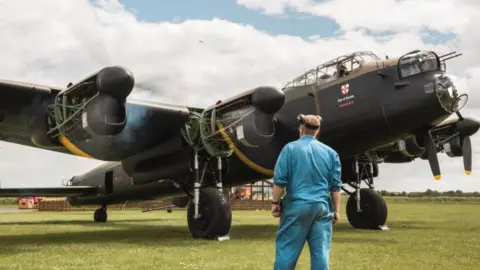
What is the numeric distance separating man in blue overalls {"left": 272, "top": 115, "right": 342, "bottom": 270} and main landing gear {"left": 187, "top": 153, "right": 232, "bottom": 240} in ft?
22.2

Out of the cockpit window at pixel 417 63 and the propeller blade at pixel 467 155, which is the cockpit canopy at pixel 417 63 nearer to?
the cockpit window at pixel 417 63

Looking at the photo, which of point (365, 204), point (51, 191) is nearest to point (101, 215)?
point (51, 191)

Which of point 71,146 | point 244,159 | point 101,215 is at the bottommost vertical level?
point 101,215

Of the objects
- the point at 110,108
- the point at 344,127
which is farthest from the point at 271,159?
the point at 110,108

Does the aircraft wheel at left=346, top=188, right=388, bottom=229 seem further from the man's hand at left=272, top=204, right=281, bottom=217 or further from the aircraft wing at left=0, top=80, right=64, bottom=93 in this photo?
the man's hand at left=272, top=204, right=281, bottom=217

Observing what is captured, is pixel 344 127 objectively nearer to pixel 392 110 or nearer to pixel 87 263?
pixel 392 110

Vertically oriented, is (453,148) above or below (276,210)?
above

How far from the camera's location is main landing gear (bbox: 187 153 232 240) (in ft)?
36.9

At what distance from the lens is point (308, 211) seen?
14.6ft

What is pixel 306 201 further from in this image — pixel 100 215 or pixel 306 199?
pixel 100 215

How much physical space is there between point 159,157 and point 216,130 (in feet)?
7.64

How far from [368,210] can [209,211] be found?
569 centimetres

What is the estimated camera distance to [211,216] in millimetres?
11383

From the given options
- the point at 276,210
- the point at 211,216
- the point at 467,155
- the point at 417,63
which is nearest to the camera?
the point at 276,210
